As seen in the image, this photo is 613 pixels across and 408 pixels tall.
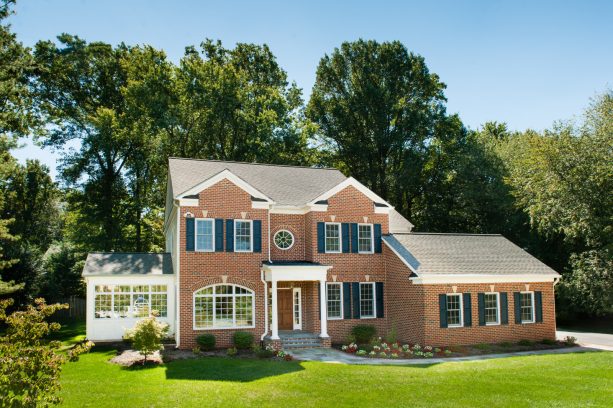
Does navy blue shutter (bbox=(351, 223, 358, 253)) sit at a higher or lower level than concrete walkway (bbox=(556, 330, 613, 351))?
higher

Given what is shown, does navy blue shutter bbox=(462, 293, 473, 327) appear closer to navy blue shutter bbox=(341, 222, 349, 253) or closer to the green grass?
the green grass

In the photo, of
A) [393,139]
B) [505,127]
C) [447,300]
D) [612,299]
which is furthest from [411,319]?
[505,127]

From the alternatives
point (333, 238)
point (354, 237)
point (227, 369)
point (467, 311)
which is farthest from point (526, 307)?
point (227, 369)

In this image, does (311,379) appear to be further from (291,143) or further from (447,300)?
(291,143)

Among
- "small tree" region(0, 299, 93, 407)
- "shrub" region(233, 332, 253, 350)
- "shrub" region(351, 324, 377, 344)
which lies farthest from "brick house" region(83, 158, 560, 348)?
"small tree" region(0, 299, 93, 407)

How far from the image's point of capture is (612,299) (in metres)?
29.1

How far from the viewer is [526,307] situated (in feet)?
81.7

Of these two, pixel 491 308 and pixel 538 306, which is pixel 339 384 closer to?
pixel 491 308

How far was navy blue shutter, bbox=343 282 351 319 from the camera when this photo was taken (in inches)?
991

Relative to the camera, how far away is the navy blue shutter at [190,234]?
2312cm

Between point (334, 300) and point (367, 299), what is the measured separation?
170 centimetres

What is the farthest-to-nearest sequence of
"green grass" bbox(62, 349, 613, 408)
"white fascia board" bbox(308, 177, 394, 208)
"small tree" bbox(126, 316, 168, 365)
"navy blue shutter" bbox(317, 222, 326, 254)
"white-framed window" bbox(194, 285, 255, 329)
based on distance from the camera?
1. "white fascia board" bbox(308, 177, 394, 208)
2. "navy blue shutter" bbox(317, 222, 326, 254)
3. "white-framed window" bbox(194, 285, 255, 329)
4. "small tree" bbox(126, 316, 168, 365)
5. "green grass" bbox(62, 349, 613, 408)

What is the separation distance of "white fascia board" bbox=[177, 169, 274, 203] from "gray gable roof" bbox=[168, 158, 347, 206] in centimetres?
95

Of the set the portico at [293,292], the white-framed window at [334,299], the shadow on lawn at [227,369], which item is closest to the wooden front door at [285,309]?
the portico at [293,292]
